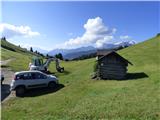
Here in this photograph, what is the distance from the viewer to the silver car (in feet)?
84.5

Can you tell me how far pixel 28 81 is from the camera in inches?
1031

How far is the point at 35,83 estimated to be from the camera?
26500 mm

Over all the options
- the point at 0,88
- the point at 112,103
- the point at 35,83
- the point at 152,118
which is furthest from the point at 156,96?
the point at 0,88

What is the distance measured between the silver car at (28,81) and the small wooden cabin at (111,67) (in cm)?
759

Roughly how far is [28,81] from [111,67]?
11.4 metres

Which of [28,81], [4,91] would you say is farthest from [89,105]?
[4,91]

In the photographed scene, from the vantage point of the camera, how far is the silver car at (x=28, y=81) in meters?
25.7

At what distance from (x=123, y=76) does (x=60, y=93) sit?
10748mm

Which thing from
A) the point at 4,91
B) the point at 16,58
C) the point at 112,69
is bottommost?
the point at 4,91

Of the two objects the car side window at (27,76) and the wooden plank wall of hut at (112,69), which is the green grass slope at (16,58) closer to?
the wooden plank wall of hut at (112,69)

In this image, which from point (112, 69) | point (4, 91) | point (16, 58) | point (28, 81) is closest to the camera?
point (28, 81)

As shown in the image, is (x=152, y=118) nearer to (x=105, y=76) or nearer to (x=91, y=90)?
(x=91, y=90)

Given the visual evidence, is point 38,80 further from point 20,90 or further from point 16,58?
point 16,58

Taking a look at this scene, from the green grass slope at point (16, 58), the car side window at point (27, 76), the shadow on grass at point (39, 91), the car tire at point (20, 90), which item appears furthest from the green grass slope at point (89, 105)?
the green grass slope at point (16, 58)
